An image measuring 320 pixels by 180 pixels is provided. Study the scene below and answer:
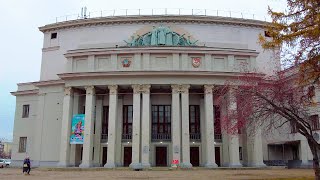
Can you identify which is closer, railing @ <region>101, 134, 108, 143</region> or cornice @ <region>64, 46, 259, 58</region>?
cornice @ <region>64, 46, 259, 58</region>

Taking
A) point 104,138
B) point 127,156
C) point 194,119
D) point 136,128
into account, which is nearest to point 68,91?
point 104,138

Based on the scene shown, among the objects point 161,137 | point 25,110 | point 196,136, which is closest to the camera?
point 161,137

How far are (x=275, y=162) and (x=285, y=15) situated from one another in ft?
107

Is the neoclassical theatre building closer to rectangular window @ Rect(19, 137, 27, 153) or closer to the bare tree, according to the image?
rectangular window @ Rect(19, 137, 27, 153)

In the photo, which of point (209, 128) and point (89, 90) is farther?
point (89, 90)

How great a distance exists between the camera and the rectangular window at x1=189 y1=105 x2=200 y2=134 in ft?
146

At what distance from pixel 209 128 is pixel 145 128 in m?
7.27

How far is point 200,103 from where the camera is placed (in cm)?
4522

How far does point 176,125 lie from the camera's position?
133ft

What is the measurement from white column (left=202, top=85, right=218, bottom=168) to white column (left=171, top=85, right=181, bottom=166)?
3171 mm

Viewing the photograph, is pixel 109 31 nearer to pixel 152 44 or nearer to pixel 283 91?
pixel 152 44

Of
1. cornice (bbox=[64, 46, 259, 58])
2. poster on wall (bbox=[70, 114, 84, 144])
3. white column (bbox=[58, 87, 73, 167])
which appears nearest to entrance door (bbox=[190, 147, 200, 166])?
cornice (bbox=[64, 46, 259, 58])

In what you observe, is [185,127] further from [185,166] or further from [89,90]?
[89,90]

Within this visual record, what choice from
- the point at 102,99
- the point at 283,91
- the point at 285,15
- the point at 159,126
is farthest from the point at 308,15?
the point at 102,99
